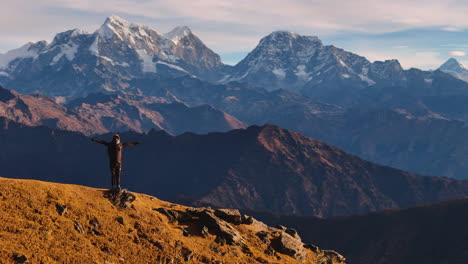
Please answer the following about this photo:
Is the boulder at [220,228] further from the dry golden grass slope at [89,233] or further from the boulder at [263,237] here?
the boulder at [263,237]

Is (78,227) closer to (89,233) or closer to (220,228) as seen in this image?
(89,233)

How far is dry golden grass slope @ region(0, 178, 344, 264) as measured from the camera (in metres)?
38.3

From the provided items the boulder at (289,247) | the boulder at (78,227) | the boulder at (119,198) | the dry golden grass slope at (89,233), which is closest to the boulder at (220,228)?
the dry golden grass slope at (89,233)

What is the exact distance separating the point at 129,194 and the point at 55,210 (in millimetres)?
8280

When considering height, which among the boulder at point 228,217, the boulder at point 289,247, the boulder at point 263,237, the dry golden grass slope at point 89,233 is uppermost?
A: the dry golden grass slope at point 89,233

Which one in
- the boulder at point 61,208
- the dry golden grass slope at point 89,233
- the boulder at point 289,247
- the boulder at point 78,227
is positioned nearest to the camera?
the dry golden grass slope at point 89,233

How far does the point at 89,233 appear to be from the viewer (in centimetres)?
4266

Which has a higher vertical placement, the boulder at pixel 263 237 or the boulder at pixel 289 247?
the boulder at pixel 263 237

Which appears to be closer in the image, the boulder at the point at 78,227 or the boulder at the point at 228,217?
the boulder at the point at 78,227

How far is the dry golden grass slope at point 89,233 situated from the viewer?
126 ft

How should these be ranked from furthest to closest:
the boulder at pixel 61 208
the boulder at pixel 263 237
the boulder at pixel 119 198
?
the boulder at pixel 263 237 < the boulder at pixel 119 198 < the boulder at pixel 61 208

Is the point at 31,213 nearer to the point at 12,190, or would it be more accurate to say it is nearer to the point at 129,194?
the point at 12,190

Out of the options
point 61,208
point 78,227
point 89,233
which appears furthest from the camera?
point 61,208

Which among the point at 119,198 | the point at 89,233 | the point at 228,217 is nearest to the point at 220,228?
the point at 228,217
